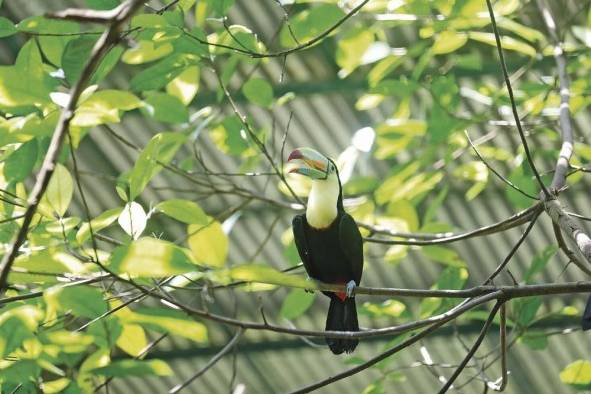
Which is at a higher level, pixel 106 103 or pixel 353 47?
pixel 106 103

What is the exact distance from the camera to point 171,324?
1.93m

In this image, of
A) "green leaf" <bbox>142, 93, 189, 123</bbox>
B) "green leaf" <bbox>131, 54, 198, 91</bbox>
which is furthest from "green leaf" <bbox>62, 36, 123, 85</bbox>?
"green leaf" <bbox>142, 93, 189, 123</bbox>

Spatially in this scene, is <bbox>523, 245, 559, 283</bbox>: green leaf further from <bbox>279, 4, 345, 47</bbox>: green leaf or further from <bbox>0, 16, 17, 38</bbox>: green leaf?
<bbox>0, 16, 17, 38</bbox>: green leaf

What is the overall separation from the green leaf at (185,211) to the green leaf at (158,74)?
1.80ft

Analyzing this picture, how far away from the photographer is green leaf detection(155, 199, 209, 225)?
2.29 m

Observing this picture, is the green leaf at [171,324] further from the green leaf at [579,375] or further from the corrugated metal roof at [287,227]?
the corrugated metal roof at [287,227]

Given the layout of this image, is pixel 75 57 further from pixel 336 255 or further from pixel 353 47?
pixel 336 255

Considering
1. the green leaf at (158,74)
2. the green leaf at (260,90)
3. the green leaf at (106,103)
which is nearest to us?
the green leaf at (106,103)

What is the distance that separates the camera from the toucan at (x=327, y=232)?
12.9ft

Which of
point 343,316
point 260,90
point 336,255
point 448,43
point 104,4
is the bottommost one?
point 343,316

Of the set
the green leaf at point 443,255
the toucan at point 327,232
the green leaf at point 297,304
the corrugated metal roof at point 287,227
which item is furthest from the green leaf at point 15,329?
the corrugated metal roof at point 287,227

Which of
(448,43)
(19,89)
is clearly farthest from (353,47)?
(19,89)

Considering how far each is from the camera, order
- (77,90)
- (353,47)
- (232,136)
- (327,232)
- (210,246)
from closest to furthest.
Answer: (77,90), (210,246), (232,136), (353,47), (327,232)

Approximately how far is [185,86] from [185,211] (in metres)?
1.23
